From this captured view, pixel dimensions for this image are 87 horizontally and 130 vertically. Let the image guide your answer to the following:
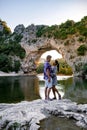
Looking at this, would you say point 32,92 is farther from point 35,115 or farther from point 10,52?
point 10,52

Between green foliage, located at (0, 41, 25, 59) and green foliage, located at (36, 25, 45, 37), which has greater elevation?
green foliage, located at (36, 25, 45, 37)

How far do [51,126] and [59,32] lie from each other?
3715 cm

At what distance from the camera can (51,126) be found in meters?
6.96

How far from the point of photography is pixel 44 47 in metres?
47.0

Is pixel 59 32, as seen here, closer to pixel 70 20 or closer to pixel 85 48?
pixel 70 20

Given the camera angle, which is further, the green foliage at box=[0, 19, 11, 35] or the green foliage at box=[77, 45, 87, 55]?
the green foliage at box=[0, 19, 11, 35]

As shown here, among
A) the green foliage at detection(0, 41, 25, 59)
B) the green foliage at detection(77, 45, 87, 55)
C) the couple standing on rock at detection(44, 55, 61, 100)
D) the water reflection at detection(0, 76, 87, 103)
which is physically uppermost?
the green foliage at detection(0, 41, 25, 59)

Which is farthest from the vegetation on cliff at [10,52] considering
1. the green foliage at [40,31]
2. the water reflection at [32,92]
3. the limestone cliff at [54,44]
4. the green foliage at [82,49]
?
the water reflection at [32,92]

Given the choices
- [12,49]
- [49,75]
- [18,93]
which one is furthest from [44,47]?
[49,75]

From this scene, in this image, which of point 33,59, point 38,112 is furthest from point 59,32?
point 38,112

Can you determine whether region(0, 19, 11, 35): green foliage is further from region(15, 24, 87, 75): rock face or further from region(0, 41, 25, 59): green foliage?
region(0, 41, 25, 59): green foliage

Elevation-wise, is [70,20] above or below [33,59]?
above

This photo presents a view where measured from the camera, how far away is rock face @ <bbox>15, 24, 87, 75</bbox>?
40691 mm

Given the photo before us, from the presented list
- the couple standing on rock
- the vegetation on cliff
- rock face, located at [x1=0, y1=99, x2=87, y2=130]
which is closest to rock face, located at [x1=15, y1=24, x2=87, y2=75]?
the vegetation on cliff
